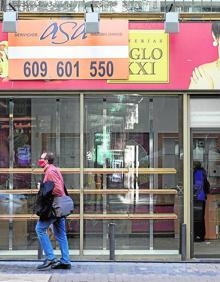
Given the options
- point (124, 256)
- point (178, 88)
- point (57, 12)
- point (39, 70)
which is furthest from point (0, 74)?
point (124, 256)

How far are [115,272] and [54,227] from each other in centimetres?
121

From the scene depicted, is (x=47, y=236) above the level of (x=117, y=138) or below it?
below

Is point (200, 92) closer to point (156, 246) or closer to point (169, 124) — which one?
point (169, 124)

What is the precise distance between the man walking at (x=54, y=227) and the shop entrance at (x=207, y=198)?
250 centimetres

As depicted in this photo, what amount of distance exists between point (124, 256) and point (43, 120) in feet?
9.51

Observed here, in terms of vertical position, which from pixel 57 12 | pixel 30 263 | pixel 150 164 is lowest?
pixel 30 263

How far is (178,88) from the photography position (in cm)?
1005

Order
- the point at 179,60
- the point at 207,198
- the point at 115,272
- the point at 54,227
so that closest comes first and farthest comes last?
the point at 115,272
the point at 54,227
the point at 179,60
the point at 207,198

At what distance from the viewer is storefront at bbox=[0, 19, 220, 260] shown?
10.1 metres

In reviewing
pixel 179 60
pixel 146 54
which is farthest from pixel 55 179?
pixel 179 60

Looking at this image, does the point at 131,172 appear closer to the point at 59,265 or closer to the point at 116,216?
the point at 116,216

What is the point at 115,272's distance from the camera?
351 inches

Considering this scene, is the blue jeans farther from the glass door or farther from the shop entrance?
the shop entrance

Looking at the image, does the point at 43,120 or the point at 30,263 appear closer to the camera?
the point at 30,263
